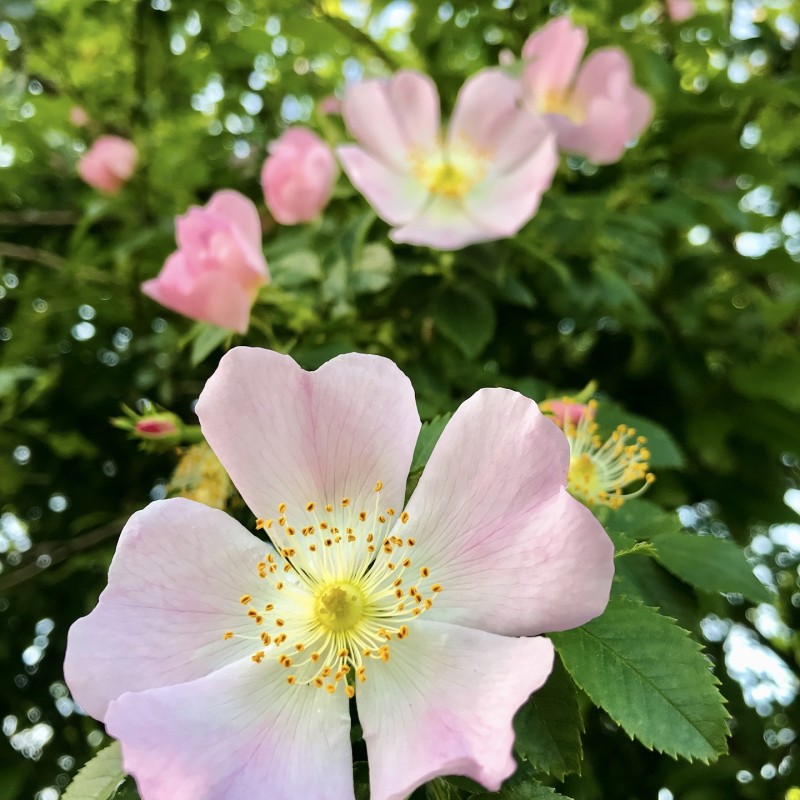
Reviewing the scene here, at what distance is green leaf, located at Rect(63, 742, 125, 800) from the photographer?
0.58 m

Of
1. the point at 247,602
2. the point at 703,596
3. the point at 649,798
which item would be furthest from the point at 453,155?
the point at 649,798

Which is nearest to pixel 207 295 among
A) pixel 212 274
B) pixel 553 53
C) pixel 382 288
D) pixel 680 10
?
pixel 212 274

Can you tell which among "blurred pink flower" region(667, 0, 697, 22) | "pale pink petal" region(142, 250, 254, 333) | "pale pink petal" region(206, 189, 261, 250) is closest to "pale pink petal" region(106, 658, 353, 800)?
"pale pink petal" region(142, 250, 254, 333)

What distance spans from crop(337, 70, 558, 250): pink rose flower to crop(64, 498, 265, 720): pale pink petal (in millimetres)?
699

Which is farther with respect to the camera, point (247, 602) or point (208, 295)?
point (208, 295)

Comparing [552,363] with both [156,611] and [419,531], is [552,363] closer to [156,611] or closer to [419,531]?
[419,531]

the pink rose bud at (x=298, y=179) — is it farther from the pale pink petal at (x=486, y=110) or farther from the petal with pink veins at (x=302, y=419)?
the petal with pink veins at (x=302, y=419)

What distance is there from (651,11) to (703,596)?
1.80 metres

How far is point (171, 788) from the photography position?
19.7 inches

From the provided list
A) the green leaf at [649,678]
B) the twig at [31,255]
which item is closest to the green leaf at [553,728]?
the green leaf at [649,678]

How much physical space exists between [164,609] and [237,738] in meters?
0.11

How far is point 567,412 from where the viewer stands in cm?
83

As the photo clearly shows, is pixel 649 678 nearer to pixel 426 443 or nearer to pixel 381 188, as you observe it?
pixel 426 443

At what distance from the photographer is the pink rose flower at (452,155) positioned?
1202 millimetres
